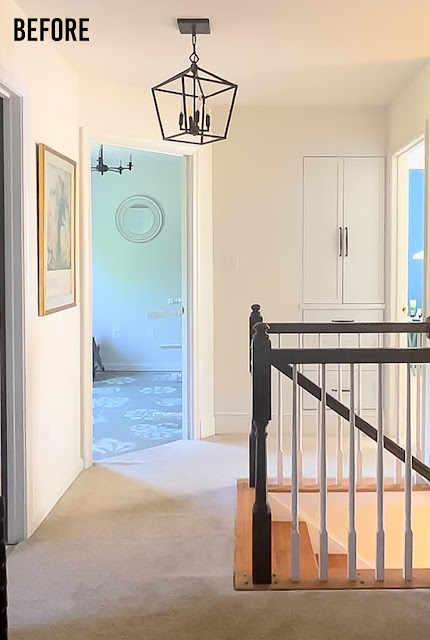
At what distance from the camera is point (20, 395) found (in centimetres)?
342

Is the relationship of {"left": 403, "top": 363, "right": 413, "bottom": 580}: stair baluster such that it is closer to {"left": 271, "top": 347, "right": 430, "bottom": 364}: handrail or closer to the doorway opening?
{"left": 271, "top": 347, "right": 430, "bottom": 364}: handrail

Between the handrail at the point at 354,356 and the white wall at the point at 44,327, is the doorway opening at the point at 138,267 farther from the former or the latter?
the handrail at the point at 354,356

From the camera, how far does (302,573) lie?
2.94 meters

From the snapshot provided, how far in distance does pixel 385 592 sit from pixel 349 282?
10.5 feet

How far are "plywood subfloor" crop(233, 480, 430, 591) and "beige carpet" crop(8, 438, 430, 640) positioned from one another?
0.16 feet

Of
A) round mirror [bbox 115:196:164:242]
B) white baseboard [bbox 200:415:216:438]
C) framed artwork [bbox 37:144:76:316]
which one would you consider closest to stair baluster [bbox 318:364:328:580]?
framed artwork [bbox 37:144:76:316]

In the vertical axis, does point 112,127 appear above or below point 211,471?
above

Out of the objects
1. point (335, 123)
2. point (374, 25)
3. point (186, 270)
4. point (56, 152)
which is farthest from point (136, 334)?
point (374, 25)

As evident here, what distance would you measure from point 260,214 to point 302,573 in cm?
320

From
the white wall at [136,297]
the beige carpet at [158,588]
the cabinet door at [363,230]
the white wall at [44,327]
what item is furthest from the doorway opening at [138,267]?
the beige carpet at [158,588]

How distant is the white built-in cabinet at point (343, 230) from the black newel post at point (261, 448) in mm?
2882

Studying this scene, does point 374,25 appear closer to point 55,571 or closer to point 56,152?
point 56,152

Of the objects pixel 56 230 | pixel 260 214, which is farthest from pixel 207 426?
pixel 56 230

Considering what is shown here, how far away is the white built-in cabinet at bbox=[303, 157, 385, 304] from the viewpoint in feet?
18.2
